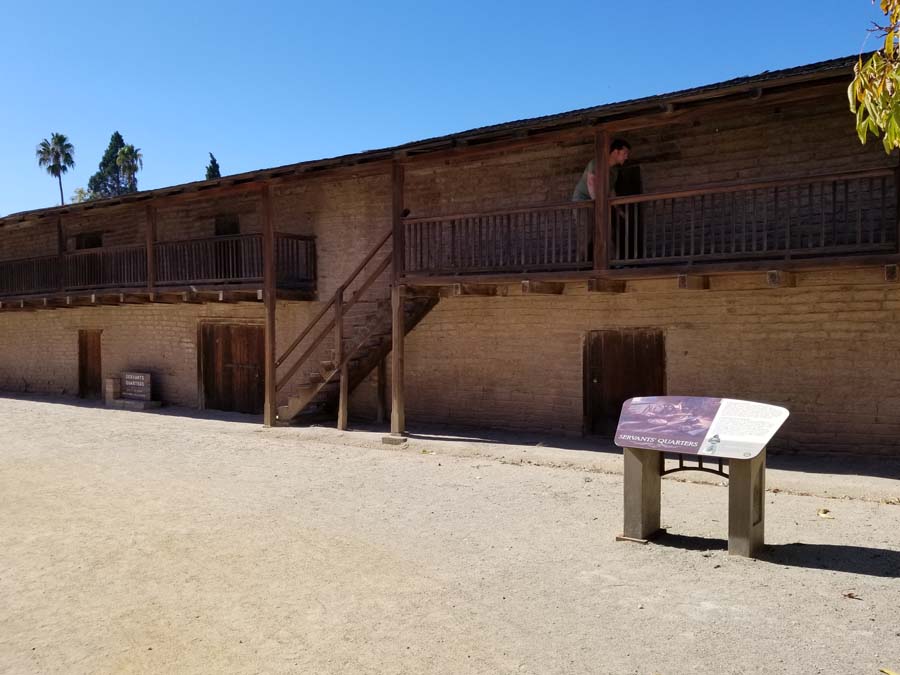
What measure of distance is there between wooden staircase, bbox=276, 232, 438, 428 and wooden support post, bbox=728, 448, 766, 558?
26.6 ft

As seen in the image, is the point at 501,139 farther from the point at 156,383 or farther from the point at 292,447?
the point at 156,383

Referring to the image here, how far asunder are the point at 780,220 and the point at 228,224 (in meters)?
12.3

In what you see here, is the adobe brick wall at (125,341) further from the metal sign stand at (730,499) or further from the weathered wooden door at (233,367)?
the metal sign stand at (730,499)

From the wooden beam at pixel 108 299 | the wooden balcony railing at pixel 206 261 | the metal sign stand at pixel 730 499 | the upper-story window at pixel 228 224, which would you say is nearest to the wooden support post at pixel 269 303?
the wooden balcony railing at pixel 206 261

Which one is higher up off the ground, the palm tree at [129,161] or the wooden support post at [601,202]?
the palm tree at [129,161]

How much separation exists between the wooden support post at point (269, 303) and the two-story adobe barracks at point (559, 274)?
45mm

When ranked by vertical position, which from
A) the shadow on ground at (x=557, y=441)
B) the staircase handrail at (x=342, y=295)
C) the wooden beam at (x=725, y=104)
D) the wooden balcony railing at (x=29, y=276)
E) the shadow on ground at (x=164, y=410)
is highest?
the wooden beam at (x=725, y=104)

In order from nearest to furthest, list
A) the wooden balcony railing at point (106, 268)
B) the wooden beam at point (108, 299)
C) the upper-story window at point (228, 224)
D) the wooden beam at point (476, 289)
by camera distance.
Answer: the wooden beam at point (476, 289) → the upper-story window at point (228, 224) → the wooden balcony railing at point (106, 268) → the wooden beam at point (108, 299)

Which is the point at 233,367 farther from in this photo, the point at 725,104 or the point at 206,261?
the point at 725,104

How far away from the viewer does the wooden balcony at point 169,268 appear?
1596 cm

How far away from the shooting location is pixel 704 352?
11516 millimetres

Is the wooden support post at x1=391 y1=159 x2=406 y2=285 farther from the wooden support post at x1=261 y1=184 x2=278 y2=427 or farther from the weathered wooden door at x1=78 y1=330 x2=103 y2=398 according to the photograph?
the weathered wooden door at x1=78 y1=330 x2=103 y2=398

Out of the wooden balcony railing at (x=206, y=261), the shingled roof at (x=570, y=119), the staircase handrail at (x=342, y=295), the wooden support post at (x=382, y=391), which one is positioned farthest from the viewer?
the wooden balcony railing at (x=206, y=261)

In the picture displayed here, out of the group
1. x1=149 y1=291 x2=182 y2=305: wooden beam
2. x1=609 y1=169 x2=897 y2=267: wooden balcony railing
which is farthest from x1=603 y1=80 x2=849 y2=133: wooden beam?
x1=149 y1=291 x2=182 y2=305: wooden beam
